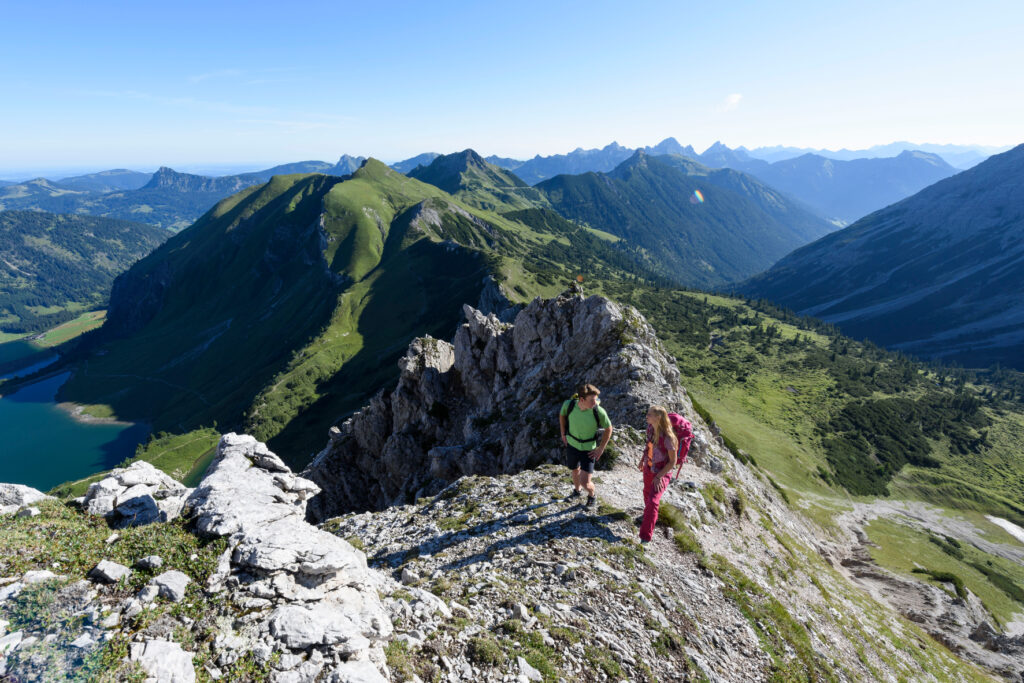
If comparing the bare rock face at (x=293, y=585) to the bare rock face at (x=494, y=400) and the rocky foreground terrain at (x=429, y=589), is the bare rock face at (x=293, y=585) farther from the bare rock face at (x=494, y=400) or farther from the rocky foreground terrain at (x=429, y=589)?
the bare rock face at (x=494, y=400)

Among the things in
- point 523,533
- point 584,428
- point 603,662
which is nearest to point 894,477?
point 584,428

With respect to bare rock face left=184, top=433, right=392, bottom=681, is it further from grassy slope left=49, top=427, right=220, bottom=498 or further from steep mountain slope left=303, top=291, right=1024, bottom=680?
grassy slope left=49, top=427, right=220, bottom=498

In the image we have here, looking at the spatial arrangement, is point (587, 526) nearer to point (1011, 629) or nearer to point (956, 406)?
point (1011, 629)

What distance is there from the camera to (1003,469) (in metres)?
144

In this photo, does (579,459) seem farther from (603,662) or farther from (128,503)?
(128,503)

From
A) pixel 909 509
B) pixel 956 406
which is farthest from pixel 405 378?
pixel 956 406

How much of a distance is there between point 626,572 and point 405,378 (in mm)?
53419

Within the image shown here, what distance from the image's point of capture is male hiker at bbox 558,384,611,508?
1898cm

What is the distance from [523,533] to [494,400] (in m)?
33.7

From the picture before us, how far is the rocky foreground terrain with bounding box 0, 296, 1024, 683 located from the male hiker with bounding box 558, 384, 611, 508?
2.72 metres

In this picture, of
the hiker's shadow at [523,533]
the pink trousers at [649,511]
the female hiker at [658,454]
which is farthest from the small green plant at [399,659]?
the pink trousers at [649,511]

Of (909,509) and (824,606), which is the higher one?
(824,606)

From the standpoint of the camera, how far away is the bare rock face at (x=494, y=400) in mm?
38219

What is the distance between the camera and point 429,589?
1502cm
